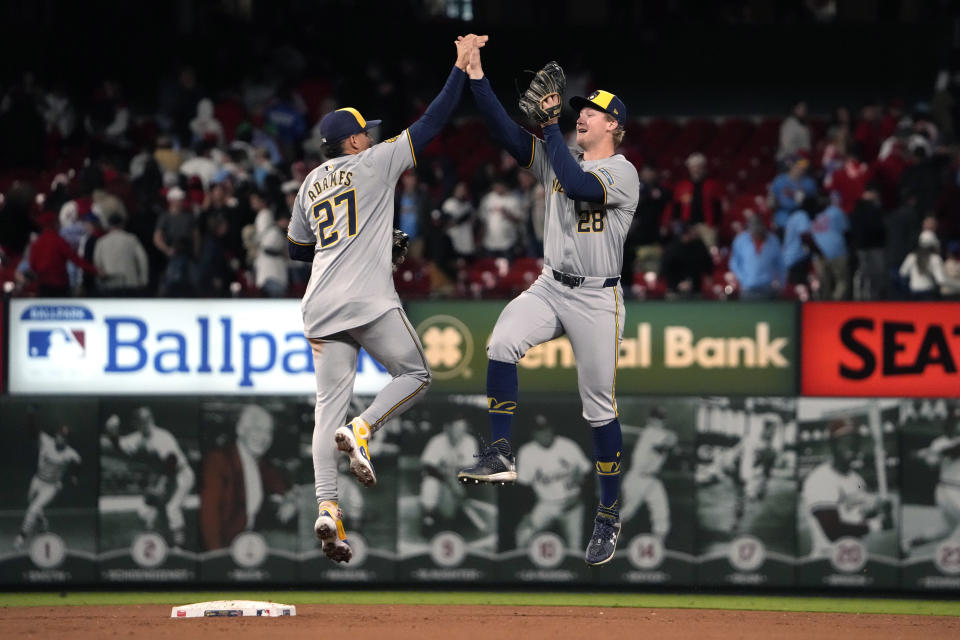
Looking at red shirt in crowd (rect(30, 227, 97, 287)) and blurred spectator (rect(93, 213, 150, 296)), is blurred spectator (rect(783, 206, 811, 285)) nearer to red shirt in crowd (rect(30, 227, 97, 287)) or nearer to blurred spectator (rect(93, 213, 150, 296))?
blurred spectator (rect(93, 213, 150, 296))

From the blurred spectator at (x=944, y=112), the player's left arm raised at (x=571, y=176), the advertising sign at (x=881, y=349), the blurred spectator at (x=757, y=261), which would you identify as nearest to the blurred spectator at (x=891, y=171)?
the blurred spectator at (x=757, y=261)

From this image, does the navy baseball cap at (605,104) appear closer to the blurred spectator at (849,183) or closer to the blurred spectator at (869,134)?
the blurred spectator at (849,183)

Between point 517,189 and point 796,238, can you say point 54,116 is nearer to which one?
point 517,189

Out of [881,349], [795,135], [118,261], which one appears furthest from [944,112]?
[118,261]

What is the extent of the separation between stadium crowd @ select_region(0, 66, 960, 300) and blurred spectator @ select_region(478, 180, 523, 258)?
0.07 ft

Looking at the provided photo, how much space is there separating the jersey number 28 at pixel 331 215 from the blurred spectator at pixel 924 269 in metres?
8.44

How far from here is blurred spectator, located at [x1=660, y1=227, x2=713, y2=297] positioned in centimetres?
1541

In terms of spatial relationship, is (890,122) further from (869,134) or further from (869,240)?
(869,240)

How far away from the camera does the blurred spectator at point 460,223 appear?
16984mm

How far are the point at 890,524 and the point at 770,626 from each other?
2.86 metres

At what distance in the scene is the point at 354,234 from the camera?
27.4 feet

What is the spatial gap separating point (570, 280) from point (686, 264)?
7.14 m

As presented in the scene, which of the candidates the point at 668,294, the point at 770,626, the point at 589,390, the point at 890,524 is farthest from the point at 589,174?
the point at 890,524

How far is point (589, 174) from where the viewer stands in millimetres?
8203
